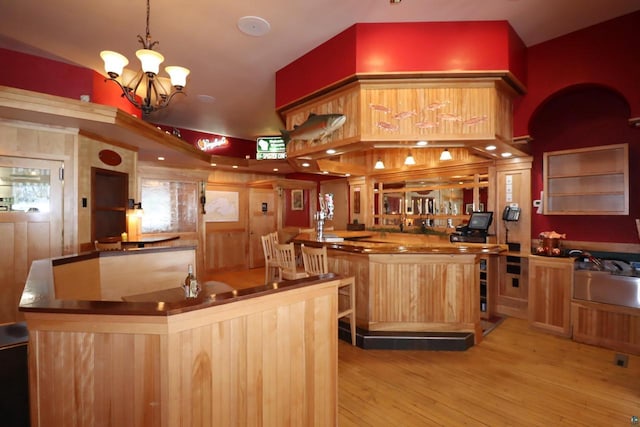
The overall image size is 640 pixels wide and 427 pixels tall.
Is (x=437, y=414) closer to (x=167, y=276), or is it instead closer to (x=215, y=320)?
(x=215, y=320)

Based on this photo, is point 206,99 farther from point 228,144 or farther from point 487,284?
point 487,284

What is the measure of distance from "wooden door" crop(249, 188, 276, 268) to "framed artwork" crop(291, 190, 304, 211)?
617mm

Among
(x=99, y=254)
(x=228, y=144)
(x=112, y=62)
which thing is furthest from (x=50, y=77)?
(x=228, y=144)

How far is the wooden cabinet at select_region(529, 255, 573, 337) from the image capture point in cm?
364

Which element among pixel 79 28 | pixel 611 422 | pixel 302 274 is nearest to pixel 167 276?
pixel 302 274

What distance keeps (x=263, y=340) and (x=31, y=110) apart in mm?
3551

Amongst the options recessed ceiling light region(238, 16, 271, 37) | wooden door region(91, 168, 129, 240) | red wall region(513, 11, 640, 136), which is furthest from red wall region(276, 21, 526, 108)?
wooden door region(91, 168, 129, 240)

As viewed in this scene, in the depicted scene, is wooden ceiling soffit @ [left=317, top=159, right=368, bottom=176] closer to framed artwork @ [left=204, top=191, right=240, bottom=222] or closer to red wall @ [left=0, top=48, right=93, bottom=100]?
framed artwork @ [left=204, top=191, right=240, bottom=222]

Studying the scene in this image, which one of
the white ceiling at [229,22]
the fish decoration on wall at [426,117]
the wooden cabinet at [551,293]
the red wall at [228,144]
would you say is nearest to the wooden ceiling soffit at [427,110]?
the fish decoration on wall at [426,117]

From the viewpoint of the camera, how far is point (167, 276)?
363 centimetres

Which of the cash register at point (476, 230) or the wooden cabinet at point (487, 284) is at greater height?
the cash register at point (476, 230)

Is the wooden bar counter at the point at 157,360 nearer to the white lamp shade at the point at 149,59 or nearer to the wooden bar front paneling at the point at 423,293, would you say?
the white lamp shade at the point at 149,59

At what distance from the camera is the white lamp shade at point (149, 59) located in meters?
2.52

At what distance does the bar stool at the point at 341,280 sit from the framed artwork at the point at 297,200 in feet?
17.1
